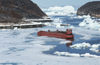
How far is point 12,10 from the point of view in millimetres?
101125

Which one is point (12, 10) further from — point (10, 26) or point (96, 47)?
point (96, 47)

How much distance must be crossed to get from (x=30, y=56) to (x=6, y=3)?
257 ft

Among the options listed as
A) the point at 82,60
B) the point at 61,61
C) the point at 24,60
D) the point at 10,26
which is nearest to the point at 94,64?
the point at 82,60

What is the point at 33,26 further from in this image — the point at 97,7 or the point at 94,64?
the point at 97,7

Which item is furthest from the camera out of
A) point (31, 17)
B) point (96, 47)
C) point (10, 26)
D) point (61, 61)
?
point (31, 17)

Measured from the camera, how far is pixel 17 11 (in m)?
106

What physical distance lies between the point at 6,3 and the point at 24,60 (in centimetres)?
8065

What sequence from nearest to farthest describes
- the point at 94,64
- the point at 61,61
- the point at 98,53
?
the point at 94,64
the point at 61,61
the point at 98,53

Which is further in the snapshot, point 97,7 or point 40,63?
point 97,7

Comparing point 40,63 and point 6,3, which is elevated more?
point 6,3

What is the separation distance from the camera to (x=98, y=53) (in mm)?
31594

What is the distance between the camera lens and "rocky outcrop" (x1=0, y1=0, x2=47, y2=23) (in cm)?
9019

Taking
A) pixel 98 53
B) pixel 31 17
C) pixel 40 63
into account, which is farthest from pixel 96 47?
pixel 31 17

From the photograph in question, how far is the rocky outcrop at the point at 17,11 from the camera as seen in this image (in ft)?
296
